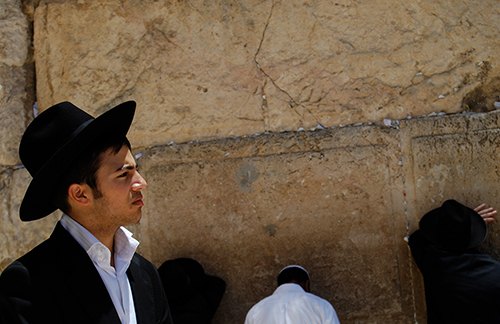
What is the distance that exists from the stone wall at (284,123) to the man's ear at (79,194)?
3.65 feet

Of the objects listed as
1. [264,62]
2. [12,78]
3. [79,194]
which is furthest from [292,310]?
[12,78]

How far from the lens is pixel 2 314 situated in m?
1.21

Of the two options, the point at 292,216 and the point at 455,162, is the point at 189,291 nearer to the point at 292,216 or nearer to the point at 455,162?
the point at 292,216

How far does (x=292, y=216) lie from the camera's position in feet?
8.28

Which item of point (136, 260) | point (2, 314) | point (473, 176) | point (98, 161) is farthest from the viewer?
point (473, 176)

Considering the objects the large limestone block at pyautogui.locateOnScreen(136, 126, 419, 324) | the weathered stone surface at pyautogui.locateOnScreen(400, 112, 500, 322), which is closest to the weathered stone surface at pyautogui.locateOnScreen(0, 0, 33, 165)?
the large limestone block at pyautogui.locateOnScreen(136, 126, 419, 324)

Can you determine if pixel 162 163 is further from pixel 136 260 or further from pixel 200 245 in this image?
pixel 136 260

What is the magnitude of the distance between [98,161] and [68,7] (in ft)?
5.33

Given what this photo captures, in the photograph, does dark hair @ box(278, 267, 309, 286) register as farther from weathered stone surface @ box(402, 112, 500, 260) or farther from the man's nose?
the man's nose

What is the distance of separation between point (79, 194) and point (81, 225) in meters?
0.12

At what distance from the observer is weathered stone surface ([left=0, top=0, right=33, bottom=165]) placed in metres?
2.59

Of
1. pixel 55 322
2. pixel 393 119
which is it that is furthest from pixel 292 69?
pixel 55 322

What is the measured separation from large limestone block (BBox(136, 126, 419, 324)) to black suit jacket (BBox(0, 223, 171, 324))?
1.07 m

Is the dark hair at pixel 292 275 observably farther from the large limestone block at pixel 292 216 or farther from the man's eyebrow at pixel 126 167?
the man's eyebrow at pixel 126 167
